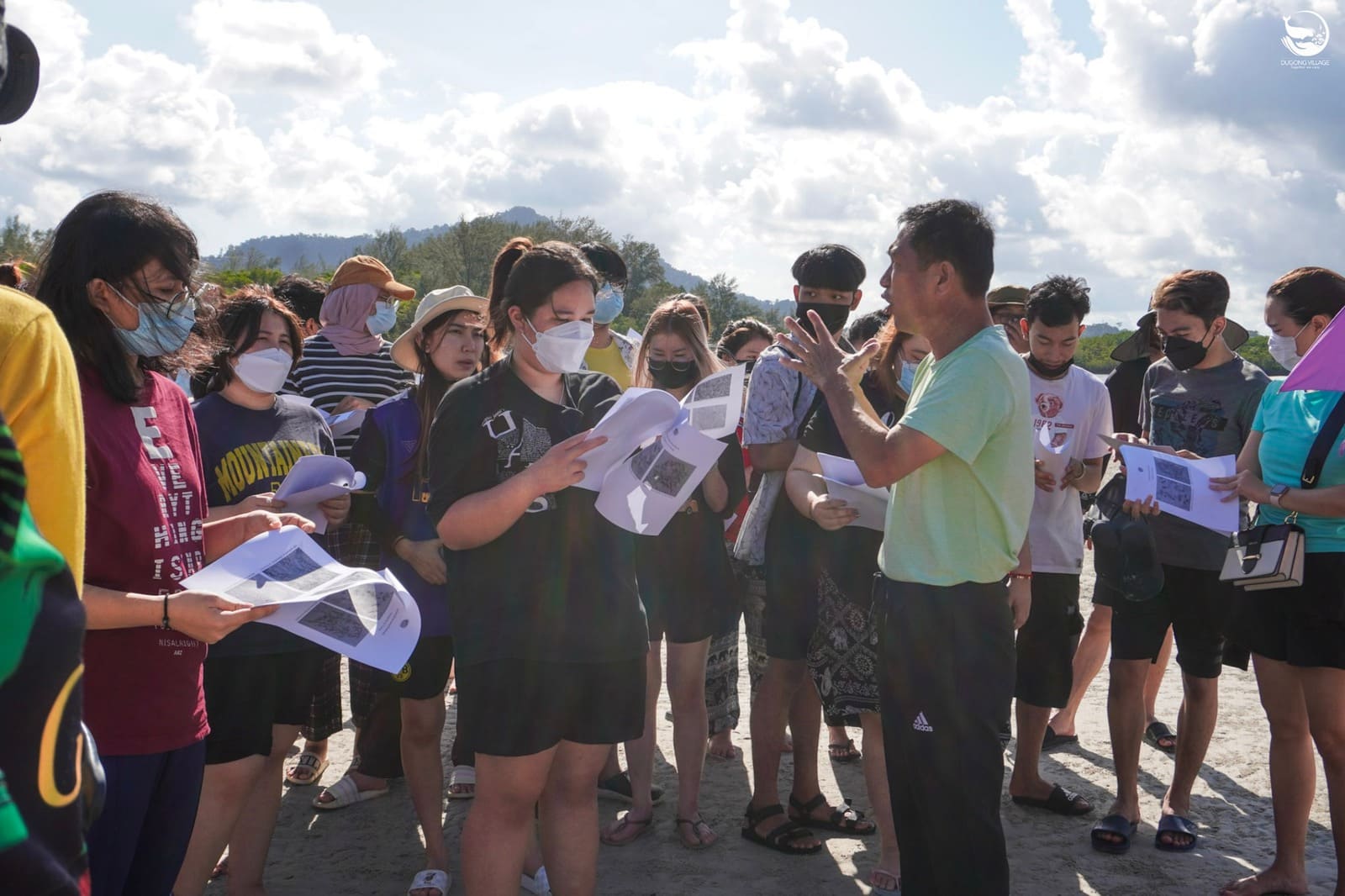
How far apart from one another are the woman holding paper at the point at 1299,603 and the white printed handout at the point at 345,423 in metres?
3.81

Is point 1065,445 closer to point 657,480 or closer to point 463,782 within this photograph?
point 657,480

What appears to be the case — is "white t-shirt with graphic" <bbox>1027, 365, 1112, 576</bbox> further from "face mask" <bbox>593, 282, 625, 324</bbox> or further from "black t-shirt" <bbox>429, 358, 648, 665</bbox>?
"black t-shirt" <bbox>429, 358, 648, 665</bbox>

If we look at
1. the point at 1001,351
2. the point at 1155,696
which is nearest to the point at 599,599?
the point at 1001,351

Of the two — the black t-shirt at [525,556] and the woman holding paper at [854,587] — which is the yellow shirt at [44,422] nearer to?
the black t-shirt at [525,556]

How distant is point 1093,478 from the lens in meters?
4.74

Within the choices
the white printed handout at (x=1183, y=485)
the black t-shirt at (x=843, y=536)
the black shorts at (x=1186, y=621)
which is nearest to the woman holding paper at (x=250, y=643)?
the black t-shirt at (x=843, y=536)

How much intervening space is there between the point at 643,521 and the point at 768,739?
1880 millimetres

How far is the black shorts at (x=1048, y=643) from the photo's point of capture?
15.5ft

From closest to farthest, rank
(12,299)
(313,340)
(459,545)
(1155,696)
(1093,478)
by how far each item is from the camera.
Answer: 1. (12,299)
2. (459,545)
3. (1093,478)
4. (313,340)
5. (1155,696)

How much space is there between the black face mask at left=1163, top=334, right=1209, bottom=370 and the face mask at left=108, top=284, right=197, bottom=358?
407 cm

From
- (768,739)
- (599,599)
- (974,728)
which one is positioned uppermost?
(599,599)

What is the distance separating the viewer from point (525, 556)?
283 centimetres

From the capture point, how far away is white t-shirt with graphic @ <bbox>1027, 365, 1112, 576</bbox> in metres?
4.74

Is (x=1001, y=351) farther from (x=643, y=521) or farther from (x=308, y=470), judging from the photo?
(x=308, y=470)
